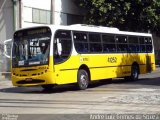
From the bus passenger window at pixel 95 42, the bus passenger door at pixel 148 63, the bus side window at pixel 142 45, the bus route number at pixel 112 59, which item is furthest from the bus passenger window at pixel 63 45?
the bus passenger door at pixel 148 63

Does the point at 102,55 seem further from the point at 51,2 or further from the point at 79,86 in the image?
the point at 51,2

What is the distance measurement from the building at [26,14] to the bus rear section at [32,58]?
31.9 ft

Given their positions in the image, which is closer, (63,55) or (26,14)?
(63,55)

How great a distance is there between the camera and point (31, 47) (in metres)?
18.9

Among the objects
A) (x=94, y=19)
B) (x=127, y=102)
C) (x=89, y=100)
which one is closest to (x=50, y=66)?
(x=89, y=100)

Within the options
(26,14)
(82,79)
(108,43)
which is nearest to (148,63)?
(108,43)

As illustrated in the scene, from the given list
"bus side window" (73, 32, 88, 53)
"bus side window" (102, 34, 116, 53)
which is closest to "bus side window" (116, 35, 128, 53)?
"bus side window" (102, 34, 116, 53)

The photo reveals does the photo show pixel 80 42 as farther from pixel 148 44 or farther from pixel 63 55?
pixel 148 44

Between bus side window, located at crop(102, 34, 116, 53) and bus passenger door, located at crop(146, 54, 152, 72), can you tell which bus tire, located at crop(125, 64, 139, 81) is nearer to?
bus passenger door, located at crop(146, 54, 152, 72)

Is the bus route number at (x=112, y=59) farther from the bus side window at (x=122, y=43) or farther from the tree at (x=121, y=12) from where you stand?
the tree at (x=121, y=12)

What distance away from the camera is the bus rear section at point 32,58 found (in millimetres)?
18297

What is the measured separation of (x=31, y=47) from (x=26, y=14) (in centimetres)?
1206

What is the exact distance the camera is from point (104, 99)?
1539 centimetres

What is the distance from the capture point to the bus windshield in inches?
727
